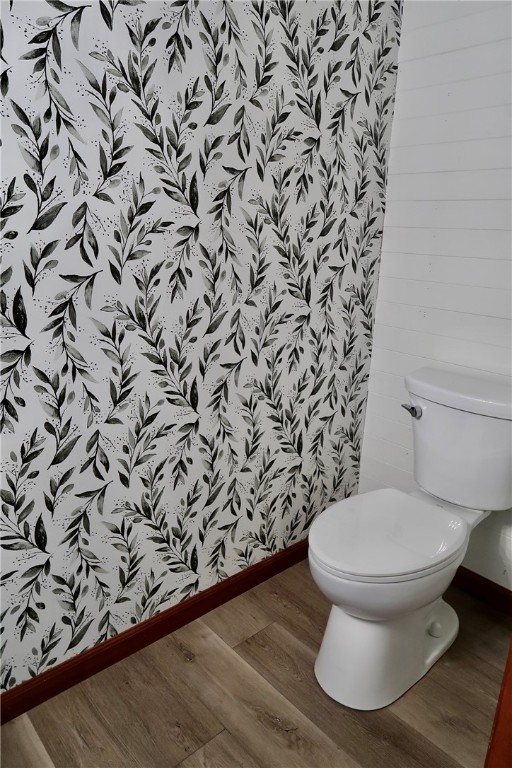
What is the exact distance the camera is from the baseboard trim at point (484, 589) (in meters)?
1.91

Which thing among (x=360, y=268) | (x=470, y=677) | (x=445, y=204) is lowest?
(x=470, y=677)

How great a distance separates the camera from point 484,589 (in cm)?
196

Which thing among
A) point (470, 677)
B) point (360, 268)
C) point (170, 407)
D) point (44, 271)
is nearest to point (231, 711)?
point (470, 677)

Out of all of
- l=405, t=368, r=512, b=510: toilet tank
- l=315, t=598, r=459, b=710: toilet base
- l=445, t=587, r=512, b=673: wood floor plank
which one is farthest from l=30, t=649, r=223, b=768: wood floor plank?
l=405, t=368, r=512, b=510: toilet tank

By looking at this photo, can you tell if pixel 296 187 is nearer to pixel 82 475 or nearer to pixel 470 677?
pixel 82 475

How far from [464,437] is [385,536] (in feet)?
1.36

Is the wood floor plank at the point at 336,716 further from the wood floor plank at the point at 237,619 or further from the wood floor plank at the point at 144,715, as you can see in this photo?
the wood floor plank at the point at 144,715

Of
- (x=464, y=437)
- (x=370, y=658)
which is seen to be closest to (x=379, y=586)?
(x=370, y=658)

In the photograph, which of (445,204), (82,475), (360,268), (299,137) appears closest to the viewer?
(82,475)

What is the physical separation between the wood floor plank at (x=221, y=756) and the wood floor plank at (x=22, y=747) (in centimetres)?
34

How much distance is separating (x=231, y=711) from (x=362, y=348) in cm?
127

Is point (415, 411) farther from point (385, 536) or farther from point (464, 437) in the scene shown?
point (385, 536)

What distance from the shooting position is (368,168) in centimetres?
194

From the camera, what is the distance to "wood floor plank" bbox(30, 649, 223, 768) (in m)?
1.39
